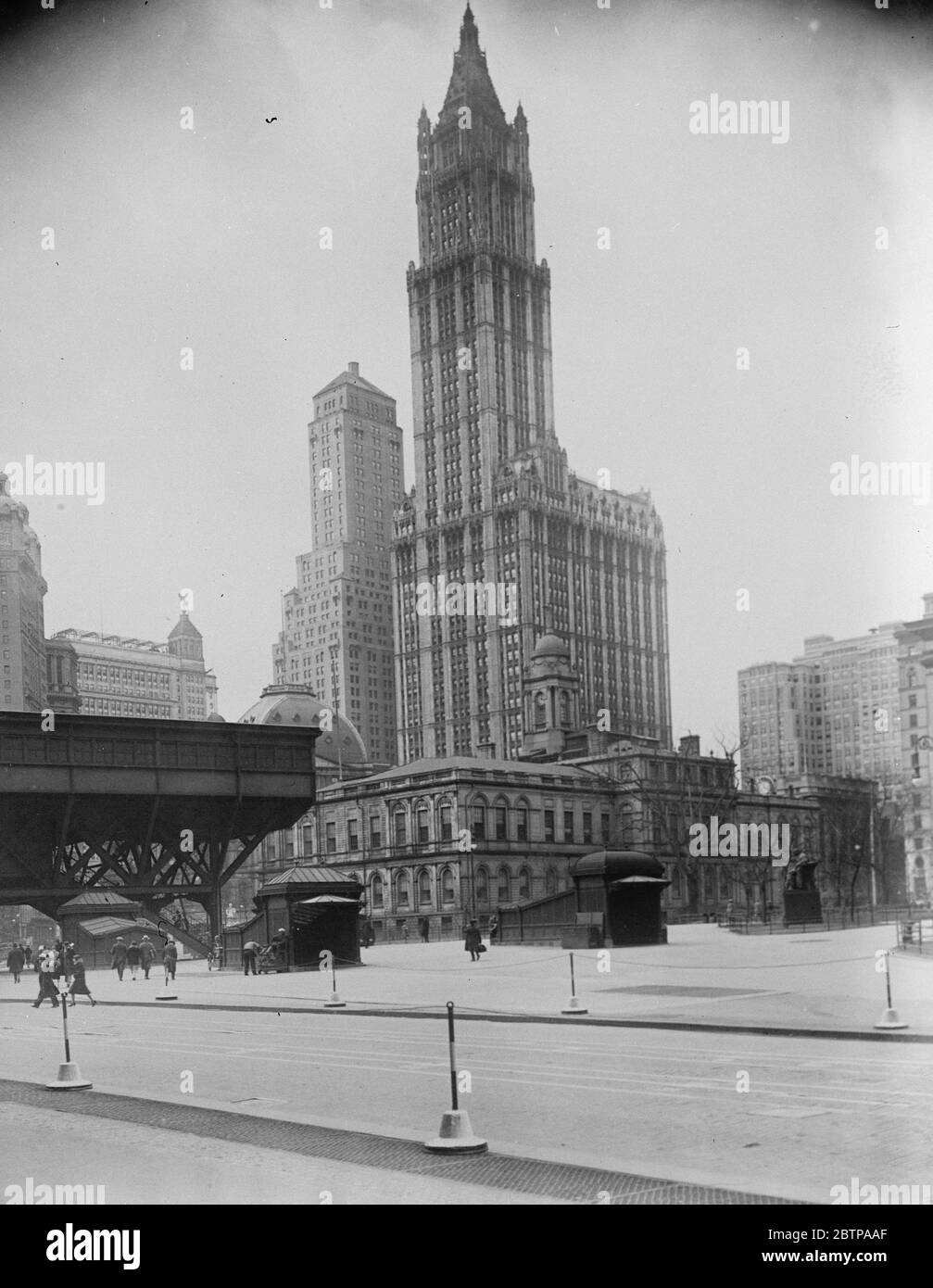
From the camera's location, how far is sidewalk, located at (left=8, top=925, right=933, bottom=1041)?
23.0 m

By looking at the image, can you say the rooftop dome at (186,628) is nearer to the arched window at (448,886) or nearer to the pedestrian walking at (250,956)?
the pedestrian walking at (250,956)

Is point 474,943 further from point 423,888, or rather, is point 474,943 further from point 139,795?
point 423,888

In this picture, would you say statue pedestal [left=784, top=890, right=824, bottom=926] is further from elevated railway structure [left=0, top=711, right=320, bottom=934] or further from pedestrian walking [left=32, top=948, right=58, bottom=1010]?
pedestrian walking [left=32, top=948, right=58, bottom=1010]

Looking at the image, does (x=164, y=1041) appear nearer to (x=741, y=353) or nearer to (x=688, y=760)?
(x=741, y=353)

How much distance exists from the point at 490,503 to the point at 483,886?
34870mm

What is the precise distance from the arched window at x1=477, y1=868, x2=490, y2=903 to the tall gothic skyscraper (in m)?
9.29

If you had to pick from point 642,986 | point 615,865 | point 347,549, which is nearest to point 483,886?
point 347,549

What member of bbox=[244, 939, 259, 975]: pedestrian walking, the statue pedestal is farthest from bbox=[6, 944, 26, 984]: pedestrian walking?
the statue pedestal

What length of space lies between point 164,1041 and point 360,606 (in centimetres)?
3464

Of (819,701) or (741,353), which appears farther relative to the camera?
(819,701)

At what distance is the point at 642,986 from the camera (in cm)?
3084

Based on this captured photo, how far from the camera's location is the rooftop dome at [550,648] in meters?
89.4

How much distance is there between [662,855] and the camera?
4040 inches
